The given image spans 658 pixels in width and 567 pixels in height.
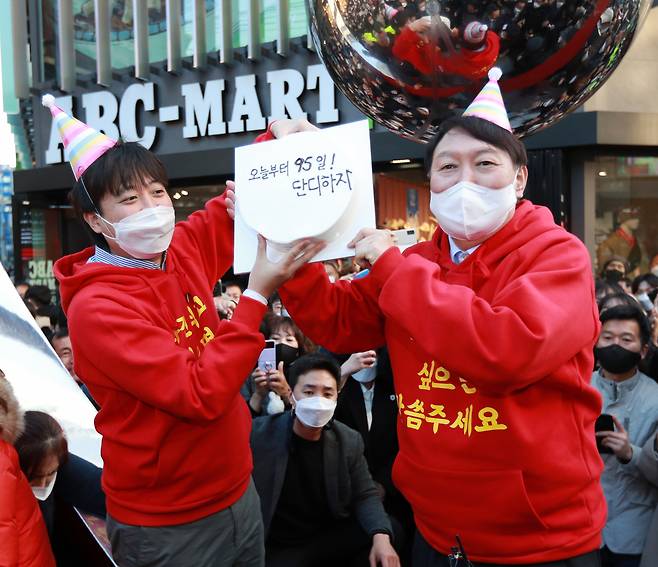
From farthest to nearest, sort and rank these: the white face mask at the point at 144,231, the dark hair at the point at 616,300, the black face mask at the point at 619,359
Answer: the dark hair at the point at 616,300 < the black face mask at the point at 619,359 < the white face mask at the point at 144,231

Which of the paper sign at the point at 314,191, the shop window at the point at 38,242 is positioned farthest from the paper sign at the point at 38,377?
the shop window at the point at 38,242

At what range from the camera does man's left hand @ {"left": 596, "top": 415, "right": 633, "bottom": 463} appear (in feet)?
8.70

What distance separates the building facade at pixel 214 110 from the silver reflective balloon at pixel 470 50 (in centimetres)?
629

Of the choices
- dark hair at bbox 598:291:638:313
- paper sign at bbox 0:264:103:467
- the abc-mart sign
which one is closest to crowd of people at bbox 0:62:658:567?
paper sign at bbox 0:264:103:467

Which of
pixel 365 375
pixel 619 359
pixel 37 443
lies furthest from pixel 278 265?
pixel 365 375

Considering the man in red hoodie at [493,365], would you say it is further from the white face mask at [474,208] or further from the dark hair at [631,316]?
the dark hair at [631,316]

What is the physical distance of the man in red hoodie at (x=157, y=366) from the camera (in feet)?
5.47

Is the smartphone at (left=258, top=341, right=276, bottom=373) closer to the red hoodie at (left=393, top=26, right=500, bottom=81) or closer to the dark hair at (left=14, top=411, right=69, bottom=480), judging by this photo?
the dark hair at (left=14, top=411, right=69, bottom=480)

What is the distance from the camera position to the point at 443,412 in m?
1.50

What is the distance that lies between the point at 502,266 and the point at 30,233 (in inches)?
478

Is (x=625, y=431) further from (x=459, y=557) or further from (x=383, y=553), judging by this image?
(x=459, y=557)

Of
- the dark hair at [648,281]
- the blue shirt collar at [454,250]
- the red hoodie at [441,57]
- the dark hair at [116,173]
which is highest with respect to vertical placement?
the red hoodie at [441,57]

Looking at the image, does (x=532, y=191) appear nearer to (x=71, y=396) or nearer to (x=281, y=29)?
(x=281, y=29)

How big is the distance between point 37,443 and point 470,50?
1.68 meters
